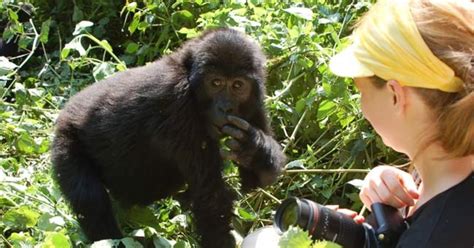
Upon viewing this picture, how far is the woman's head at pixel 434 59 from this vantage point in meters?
1.74

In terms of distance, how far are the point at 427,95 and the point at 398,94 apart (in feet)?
0.23

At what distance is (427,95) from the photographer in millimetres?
1815

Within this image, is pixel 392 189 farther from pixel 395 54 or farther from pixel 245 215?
pixel 245 215

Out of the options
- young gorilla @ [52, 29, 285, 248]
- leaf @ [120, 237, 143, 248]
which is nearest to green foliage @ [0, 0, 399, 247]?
leaf @ [120, 237, 143, 248]

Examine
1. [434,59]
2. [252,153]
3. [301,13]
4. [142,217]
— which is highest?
[434,59]

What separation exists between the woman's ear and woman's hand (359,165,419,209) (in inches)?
12.7

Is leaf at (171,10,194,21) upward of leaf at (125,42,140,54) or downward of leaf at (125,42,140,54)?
upward

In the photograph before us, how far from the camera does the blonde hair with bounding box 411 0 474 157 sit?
173 cm

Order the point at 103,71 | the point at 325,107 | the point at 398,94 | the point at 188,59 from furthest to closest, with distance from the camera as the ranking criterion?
the point at 103,71 < the point at 325,107 < the point at 188,59 < the point at 398,94

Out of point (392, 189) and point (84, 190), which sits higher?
point (392, 189)

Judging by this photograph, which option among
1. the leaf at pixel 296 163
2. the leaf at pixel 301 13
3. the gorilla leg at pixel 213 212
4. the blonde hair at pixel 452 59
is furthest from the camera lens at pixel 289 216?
the leaf at pixel 301 13

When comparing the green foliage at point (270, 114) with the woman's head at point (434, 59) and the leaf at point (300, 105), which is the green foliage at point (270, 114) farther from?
the woman's head at point (434, 59)

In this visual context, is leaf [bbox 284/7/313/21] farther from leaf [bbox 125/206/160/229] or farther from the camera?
the camera

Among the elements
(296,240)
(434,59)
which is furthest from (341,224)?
(296,240)
